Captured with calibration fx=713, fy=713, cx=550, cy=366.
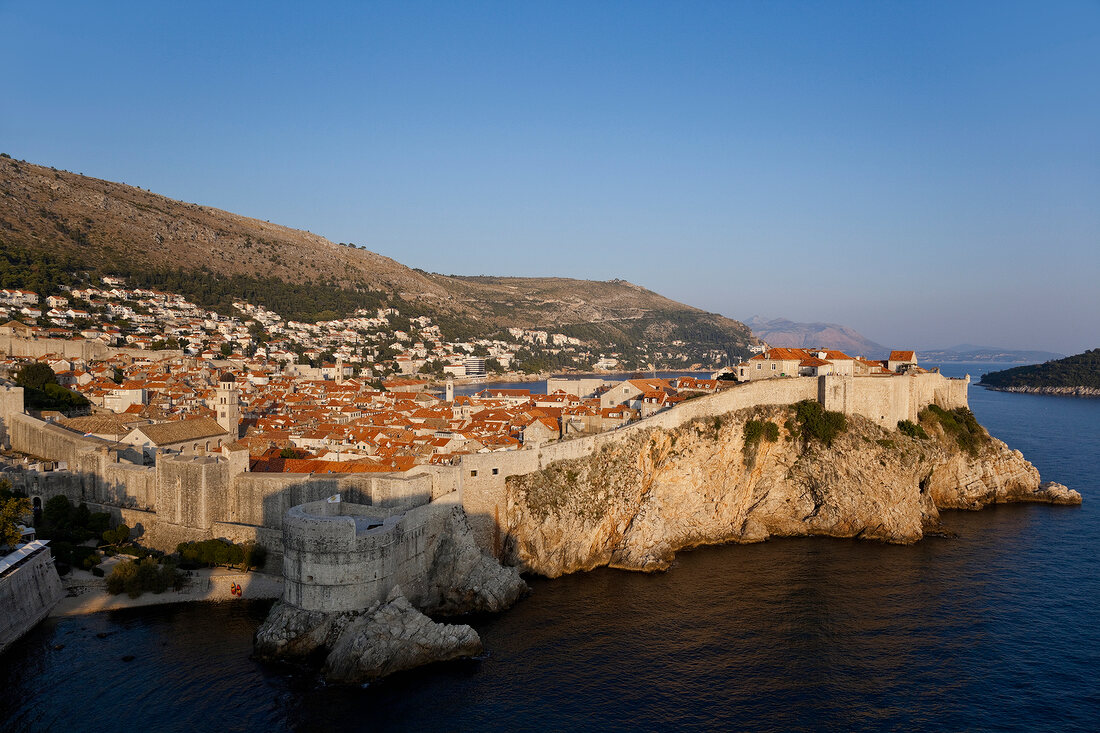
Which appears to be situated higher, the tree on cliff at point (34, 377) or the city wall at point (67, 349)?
the city wall at point (67, 349)

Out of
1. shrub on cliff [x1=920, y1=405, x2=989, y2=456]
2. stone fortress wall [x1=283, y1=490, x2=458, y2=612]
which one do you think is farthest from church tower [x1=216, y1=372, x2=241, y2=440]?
shrub on cliff [x1=920, y1=405, x2=989, y2=456]

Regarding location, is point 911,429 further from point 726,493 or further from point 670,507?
point 670,507

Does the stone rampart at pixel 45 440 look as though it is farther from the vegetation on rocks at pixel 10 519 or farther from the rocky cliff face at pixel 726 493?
the rocky cliff face at pixel 726 493

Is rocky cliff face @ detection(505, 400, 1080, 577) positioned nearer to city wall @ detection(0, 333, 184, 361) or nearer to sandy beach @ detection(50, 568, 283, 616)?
sandy beach @ detection(50, 568, 283, 616)

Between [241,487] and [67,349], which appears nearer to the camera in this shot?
[241,487]

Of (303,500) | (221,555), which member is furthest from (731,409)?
(221,555)

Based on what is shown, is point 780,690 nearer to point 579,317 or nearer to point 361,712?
point 361,712

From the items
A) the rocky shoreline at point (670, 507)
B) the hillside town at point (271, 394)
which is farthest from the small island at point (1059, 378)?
the rocky shoreline at point (670, 507)
